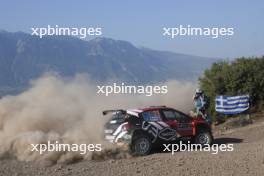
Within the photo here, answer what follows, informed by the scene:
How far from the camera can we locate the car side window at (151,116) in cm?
1634

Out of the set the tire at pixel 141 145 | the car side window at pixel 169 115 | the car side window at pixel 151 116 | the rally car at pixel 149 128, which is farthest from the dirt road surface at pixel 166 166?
the car side window at pixel 169 115

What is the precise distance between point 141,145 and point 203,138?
257 cm

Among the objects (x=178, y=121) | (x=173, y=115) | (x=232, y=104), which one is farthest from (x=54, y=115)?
(x=232, y=104)

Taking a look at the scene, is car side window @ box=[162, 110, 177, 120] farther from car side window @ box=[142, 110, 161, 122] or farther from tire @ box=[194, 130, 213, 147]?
tire @ box=[194, 130, 213, 147]

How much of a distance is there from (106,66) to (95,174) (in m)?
127

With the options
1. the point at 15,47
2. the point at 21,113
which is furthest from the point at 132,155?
the point at 15,47

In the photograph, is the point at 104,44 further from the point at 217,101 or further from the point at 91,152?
the point at 91,152

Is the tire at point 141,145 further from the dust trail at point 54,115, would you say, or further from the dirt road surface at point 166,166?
the dust trail at point 54,115

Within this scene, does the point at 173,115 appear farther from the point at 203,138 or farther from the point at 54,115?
the point at 54,115

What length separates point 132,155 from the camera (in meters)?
15.7

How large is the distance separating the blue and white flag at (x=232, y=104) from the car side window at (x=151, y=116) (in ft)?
32.8

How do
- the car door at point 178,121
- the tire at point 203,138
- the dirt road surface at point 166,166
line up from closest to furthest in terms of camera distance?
the dirt road surface at point 166,166, the car door at point 178,121, the tire at point 203,138

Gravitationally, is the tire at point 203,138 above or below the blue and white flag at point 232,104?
below

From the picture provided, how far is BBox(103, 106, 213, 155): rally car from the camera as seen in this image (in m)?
15.9
